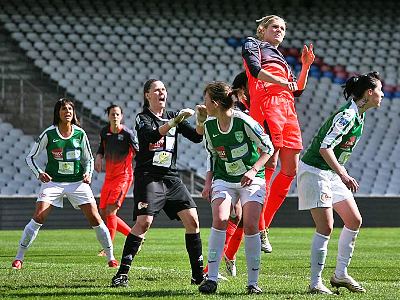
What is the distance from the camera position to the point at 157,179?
317 inches

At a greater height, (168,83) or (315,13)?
(315,13)

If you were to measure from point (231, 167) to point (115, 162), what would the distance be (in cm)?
664

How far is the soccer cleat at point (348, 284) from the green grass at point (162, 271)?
0.07m

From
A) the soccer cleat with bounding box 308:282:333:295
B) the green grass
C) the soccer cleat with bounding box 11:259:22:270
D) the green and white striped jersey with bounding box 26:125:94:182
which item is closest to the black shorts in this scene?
the green grass

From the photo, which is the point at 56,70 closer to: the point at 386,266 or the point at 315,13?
the point at 315,13

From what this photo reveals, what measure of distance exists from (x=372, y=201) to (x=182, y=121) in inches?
532

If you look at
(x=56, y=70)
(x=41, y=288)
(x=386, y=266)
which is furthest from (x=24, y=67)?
(x=41, y=288)

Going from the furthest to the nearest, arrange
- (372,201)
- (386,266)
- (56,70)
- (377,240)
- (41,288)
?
(56,70) < (372,201) < (377,240) < (386,266) < (41,288)

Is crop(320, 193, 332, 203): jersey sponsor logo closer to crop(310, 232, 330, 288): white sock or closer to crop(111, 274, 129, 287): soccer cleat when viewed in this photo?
crop(310, 232, 330, 288): white sock

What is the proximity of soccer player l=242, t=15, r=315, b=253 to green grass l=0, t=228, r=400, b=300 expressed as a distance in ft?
2.86

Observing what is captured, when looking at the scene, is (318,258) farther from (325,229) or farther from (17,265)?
(17,265)

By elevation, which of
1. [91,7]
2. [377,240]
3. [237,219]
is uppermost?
[91,7]

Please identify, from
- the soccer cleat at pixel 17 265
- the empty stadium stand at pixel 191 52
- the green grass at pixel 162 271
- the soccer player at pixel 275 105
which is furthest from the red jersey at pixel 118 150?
the empty stadium stand at pixel 191 52

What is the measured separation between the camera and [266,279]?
8508mm
